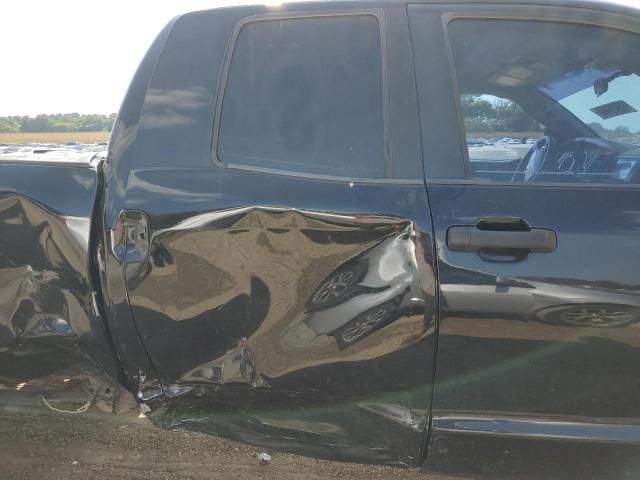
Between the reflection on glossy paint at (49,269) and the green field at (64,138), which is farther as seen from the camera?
the green field at (64,138)

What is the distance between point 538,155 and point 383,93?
674 mm

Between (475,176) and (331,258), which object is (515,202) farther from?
(331,258)

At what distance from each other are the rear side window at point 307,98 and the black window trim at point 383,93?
0.01 metres

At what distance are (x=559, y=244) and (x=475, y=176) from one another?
35 centimetres

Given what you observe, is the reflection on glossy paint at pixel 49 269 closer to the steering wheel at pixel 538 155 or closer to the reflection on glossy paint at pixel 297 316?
the reflection on glossy paint at pixel 297 316

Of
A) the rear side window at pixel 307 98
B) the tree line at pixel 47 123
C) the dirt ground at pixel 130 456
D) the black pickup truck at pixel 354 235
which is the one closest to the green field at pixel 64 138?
the tree line at pixel 47 123

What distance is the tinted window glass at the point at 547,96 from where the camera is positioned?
1.72m

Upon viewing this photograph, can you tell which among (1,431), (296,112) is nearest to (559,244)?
(296,112)

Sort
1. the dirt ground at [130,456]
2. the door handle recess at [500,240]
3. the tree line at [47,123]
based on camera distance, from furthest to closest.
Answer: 1. the tree line at [47,123]
2. the dirt ground at [130,456]
3. the door handle recess at [500,240]

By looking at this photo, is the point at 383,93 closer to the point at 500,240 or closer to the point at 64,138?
the point at 500,240

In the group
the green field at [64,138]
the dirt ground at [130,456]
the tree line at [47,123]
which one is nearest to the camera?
the dirt ground at [130,456]

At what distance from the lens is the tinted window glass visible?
172 cm

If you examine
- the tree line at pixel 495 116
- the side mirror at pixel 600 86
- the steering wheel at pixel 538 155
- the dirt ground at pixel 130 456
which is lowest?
the dirt ground at pixel 130 456

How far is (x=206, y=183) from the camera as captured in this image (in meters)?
1.67
